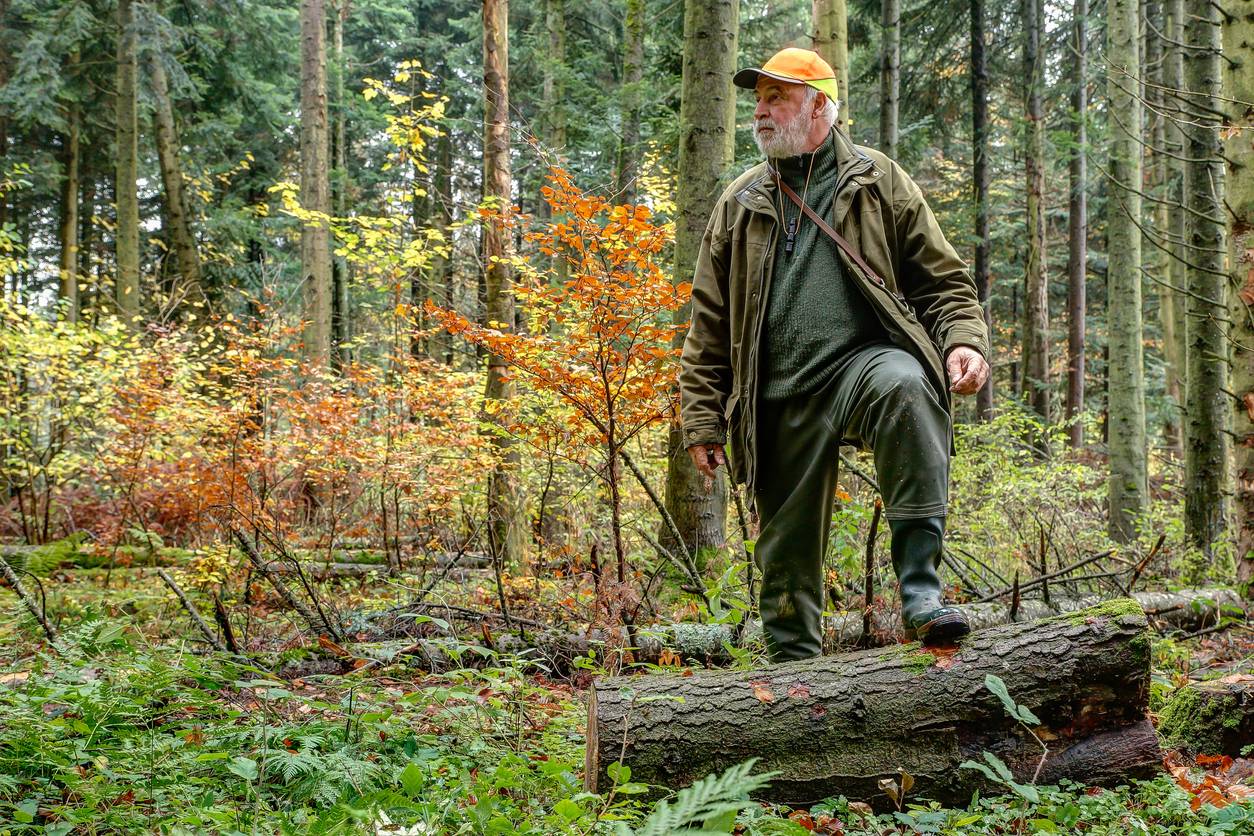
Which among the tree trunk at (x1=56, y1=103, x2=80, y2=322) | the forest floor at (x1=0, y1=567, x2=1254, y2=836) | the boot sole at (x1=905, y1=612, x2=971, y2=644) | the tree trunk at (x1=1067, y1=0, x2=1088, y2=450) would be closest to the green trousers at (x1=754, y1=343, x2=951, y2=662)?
the boot sole at (x1=905, y1=612, x2=971, y2=644)

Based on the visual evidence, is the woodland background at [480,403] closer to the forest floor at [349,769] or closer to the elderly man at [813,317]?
the forest floor at [349,769]

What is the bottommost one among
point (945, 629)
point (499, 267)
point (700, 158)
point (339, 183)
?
point (945, 629)

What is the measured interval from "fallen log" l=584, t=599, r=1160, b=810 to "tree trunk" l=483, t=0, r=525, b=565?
5.40 metres

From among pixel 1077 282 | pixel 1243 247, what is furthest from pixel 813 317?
pixel 1077 282

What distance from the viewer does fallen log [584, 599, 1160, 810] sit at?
2.75 m

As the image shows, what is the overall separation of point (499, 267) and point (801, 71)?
652cm

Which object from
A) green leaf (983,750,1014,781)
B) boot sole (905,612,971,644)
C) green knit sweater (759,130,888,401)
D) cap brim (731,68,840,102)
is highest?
cap brim (731,68,840,102)

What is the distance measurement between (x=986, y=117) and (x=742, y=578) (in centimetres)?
1577

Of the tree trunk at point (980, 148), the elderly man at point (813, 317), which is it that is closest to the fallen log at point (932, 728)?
the elderly man at point (813, 317)

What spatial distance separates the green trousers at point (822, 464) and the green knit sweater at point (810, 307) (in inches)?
2.8

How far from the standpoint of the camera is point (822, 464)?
11.3 ft

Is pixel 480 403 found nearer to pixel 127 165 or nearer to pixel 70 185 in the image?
pixel 127 165

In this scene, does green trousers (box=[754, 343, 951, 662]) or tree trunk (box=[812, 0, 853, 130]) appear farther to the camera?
tree trunk (box=[812, 0, 853, 130])

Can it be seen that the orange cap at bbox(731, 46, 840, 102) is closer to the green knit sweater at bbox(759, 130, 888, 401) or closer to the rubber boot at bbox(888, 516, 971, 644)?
the green knit sweater at bbox(759, 130, 888, 401)
